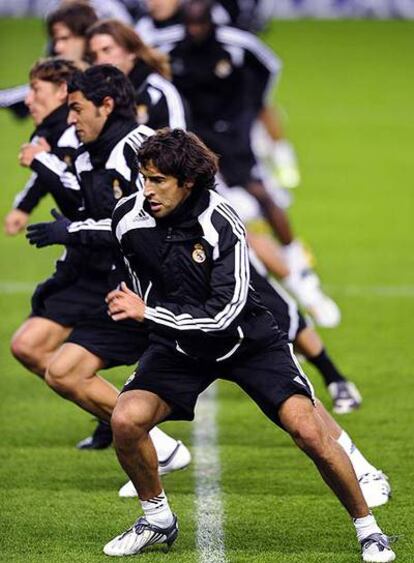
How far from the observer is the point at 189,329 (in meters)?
7.05

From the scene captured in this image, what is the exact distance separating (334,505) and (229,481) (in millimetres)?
714

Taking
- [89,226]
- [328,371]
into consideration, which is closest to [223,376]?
[89,226]

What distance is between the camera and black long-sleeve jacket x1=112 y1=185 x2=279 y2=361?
7.02 m

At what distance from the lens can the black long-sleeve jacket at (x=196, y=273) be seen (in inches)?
277

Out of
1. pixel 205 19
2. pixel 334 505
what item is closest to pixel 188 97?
pixel 205 19

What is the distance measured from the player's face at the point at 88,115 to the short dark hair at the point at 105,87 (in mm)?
25

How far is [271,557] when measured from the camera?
24.1 feet

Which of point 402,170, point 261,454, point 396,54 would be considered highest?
point 261,454

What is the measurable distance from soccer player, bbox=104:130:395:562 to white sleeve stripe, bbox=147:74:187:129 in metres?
2.58

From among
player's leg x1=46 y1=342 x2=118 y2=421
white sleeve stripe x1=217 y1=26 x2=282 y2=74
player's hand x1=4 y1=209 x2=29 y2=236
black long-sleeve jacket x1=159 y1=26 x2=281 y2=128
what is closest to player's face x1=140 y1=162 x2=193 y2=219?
player's leg x1=46 y1=342 x2=118 y2=421

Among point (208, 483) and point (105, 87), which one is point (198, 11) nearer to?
point (105, 87)

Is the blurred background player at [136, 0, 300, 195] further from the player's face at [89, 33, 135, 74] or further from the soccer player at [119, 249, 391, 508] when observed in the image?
the soccer player at [119, 249, 391, 508]

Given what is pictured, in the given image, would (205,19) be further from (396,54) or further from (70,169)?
(396,54)

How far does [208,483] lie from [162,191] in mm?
2184
